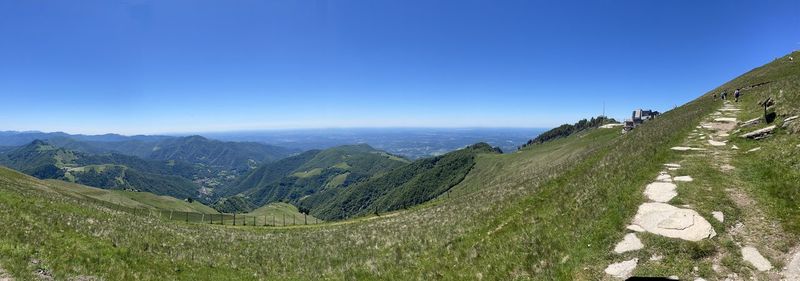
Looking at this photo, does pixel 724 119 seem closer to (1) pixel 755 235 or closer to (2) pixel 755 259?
(1) pixel 755 235

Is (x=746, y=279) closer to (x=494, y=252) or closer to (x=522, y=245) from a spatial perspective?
(x=522, y=245)

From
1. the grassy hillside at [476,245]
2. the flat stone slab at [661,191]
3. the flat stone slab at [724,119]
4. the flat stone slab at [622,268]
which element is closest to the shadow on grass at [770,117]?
the grassy hillside at [476,245]

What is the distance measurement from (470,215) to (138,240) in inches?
746

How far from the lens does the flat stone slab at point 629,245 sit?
1134cm

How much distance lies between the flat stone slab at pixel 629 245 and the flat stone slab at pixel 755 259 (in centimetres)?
236

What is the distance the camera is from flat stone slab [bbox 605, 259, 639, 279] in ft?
33.8

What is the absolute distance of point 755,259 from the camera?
388 inches

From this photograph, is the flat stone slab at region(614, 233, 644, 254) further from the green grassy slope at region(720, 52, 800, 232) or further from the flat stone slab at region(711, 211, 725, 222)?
the green grassy slope at region(720, 52, 800, 232)

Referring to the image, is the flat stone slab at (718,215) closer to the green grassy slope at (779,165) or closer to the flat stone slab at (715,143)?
the green grassy slope at (779,165)

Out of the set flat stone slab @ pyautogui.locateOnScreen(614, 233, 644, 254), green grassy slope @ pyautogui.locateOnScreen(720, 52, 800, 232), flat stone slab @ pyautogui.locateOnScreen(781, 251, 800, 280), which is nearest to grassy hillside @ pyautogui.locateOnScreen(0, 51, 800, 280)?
green grassy slope @ pyautogui.locateOnScreen(720, 52, 800, 232)

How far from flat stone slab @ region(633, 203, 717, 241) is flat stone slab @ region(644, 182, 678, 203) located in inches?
29.7

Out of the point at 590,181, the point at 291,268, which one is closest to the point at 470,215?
the point at 590,181

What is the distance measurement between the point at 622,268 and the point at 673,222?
10.5ft

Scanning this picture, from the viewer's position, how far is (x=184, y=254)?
776 inches
